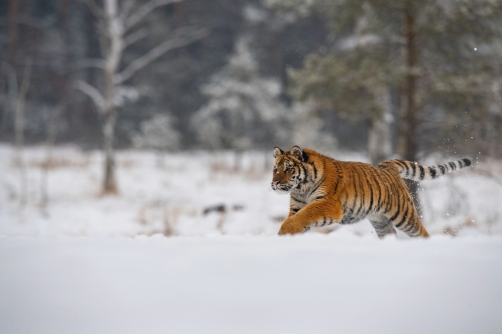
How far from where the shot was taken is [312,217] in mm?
3268

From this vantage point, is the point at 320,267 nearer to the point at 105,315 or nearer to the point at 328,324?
the point at 328,324

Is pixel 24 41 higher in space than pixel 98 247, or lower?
higher

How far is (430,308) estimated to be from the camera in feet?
6.45

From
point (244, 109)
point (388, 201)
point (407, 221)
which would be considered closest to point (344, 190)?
point (388, 201)

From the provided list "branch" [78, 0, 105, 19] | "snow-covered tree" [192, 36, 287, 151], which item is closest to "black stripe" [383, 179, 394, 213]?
"branch" [78, 0, 105, 19]

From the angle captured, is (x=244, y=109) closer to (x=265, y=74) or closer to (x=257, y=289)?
(x=265, y=74)

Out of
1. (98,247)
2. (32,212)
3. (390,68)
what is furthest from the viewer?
(32,212)

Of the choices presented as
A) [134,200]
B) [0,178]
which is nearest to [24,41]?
[0,178]

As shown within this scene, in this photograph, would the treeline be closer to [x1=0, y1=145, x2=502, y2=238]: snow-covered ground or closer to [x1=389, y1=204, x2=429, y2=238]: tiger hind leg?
[x1=0, y1=145, x2=502, y2=238]: snow-covered ground

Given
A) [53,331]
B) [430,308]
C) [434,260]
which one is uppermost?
[434,260]

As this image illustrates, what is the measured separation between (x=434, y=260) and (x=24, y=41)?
85.5 ft

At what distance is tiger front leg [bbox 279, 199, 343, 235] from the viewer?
3.18 metres

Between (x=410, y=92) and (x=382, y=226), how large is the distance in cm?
504

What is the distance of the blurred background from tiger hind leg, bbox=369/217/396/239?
174 cm
